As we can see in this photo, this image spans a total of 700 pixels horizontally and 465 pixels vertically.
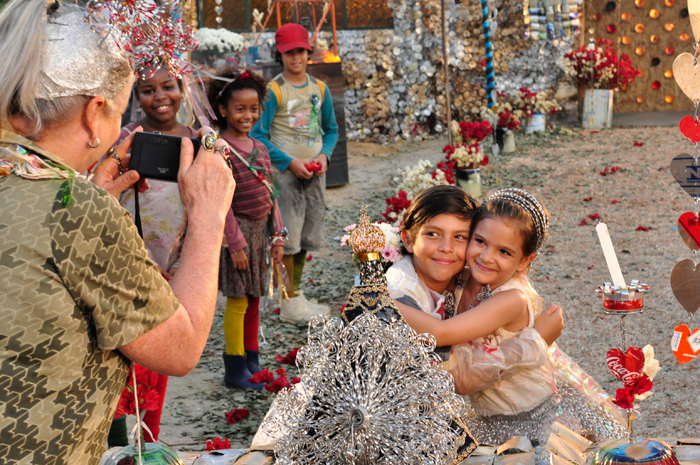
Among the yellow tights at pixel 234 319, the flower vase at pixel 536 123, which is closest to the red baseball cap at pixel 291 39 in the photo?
the yellow tights at pixel 234 319

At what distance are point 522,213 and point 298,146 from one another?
2.93 m

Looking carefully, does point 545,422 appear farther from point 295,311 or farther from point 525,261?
point 295,311

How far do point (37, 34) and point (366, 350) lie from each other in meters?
0.92

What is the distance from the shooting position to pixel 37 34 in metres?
1.24

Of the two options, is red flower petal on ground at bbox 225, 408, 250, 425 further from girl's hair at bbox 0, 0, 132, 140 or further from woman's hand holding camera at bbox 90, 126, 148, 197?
girl's hair at bbox 0, 0, 132, 140

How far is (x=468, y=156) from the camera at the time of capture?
703 centimetres

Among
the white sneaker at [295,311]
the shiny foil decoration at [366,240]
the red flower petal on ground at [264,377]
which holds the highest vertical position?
the shiny foil decoration at [366,240]

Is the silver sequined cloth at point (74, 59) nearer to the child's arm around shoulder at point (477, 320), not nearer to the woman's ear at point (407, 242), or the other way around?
the child's arm around shoulder at point (477, 320)

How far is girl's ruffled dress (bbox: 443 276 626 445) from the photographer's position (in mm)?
2131

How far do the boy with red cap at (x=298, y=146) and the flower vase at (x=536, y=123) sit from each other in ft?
22.4

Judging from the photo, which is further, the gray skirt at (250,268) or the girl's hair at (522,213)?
the gray skirt at (250,268)

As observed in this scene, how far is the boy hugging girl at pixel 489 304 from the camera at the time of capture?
2.12 metres

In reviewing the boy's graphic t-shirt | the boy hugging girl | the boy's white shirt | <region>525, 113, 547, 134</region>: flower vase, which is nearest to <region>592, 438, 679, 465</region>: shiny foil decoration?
the boy hugging girl

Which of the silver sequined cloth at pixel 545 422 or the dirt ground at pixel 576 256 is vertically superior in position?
the silver sequined cloth at pixel 545 422
